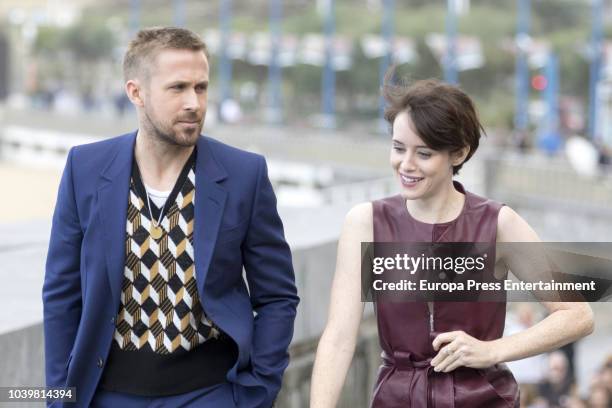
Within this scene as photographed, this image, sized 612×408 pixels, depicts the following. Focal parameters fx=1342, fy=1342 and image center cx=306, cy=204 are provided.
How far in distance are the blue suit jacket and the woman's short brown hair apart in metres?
0.52

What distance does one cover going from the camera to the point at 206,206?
3301 millimetres

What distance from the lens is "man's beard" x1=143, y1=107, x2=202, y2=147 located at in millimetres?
3238

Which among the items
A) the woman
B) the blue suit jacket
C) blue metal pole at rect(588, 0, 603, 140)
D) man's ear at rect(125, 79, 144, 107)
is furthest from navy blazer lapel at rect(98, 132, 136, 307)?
blue metal pole at rect(588, 0, 603, 140)

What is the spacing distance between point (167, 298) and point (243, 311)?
0.22 meters

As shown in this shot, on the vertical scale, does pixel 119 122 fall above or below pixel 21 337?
below

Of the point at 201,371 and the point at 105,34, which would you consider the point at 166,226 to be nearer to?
the point at 201,371

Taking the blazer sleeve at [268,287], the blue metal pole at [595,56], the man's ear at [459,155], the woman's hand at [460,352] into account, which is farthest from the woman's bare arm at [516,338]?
the blue metal pole at [595,56]

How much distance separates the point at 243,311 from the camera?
11.0ft

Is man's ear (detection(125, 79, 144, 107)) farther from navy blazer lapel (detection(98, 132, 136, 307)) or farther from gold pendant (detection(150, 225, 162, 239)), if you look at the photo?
gold pendant (detection(150, 225, 162, 239))

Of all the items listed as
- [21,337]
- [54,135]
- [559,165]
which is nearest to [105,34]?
[54,135]

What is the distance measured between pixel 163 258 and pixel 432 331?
683 mm

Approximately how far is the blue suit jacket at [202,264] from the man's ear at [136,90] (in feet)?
0.40

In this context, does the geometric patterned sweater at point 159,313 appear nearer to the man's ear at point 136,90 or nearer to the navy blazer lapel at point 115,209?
the navy blazer lapel at point 115,209

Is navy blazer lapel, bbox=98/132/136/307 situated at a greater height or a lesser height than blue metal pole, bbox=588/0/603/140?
greater
